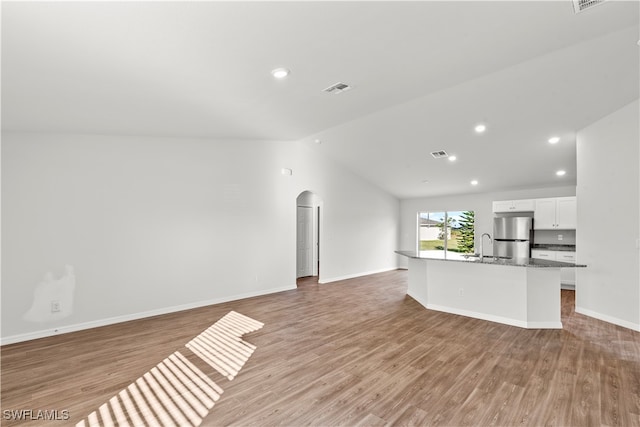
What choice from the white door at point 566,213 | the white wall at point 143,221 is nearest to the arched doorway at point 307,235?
the white wall at point 143,221

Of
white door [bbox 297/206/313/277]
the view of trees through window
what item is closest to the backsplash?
the view of trees through window

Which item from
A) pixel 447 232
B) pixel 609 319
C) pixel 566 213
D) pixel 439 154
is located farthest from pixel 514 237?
pixel 609 319

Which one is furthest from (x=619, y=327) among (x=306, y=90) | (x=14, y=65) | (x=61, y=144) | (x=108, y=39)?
(x=61, y=144)

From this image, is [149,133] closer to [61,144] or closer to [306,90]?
[61,144]

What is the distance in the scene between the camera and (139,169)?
4.58 metres

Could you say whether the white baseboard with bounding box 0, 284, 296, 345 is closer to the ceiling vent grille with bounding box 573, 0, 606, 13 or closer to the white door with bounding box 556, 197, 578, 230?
the ceiling vent grille with bounding box 573, 0, 606, 13

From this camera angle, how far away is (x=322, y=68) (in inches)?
119

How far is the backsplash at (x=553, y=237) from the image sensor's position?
689 centimetres

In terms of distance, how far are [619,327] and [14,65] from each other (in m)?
7.06

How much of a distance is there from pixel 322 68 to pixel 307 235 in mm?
5630

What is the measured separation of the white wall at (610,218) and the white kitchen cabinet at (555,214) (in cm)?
210

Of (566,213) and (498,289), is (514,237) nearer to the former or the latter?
(566,213)

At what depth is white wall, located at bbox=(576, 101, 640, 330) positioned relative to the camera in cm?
397

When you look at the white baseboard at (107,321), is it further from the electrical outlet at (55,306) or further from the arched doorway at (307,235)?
the arched doorway at (307,235)
